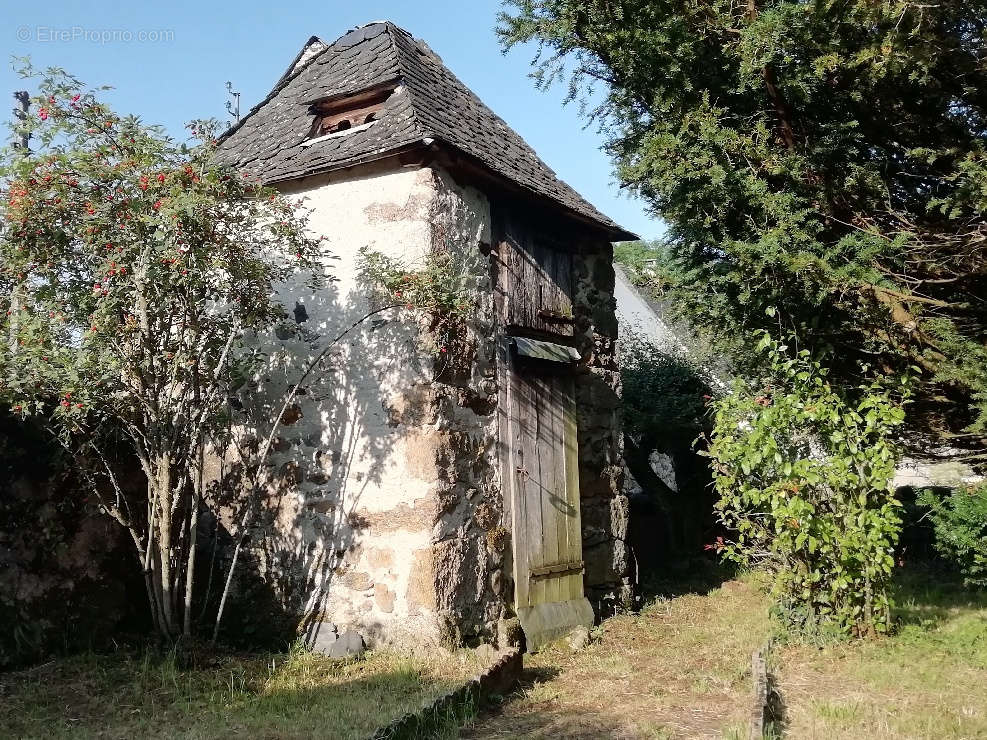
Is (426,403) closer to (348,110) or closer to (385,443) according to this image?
(385,443)

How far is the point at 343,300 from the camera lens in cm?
663

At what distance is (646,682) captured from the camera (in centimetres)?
565

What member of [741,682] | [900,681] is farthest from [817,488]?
[741,682]

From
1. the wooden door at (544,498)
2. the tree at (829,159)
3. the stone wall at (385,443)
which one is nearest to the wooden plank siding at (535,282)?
the stone wall at (385,443)

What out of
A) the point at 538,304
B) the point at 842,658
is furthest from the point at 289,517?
the point at 842,658

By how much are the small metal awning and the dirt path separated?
248cm

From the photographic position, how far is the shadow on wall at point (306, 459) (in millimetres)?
6340

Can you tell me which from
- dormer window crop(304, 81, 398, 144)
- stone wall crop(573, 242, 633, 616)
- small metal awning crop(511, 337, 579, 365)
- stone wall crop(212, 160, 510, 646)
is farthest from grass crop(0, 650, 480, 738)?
dormer window crop(304, 81, 398, 144)

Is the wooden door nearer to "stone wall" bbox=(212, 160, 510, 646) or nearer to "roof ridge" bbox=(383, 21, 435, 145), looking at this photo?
"stone wall" bbox=(212, 160, 510, 646)

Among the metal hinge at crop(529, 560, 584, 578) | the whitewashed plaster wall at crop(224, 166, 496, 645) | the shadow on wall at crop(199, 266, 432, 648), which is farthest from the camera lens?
the metal hinge at crop(529, 560, 584, 578)

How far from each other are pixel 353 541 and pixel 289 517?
67 centimetres

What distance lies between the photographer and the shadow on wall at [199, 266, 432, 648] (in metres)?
6.34

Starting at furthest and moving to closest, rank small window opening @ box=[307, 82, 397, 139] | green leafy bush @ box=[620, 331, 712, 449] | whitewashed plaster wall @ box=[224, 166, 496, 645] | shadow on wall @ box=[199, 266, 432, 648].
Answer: green leafy bush @ box=[620, 331, 712, 449]
small window opening @ box=[307, 82, 397, 139]
shadow on wall @ box=[199, 266, 432, 648]
whitewashed plaster wall @ box=[224, 166, 496, 645]

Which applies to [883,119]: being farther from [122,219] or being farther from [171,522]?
[171,522]
